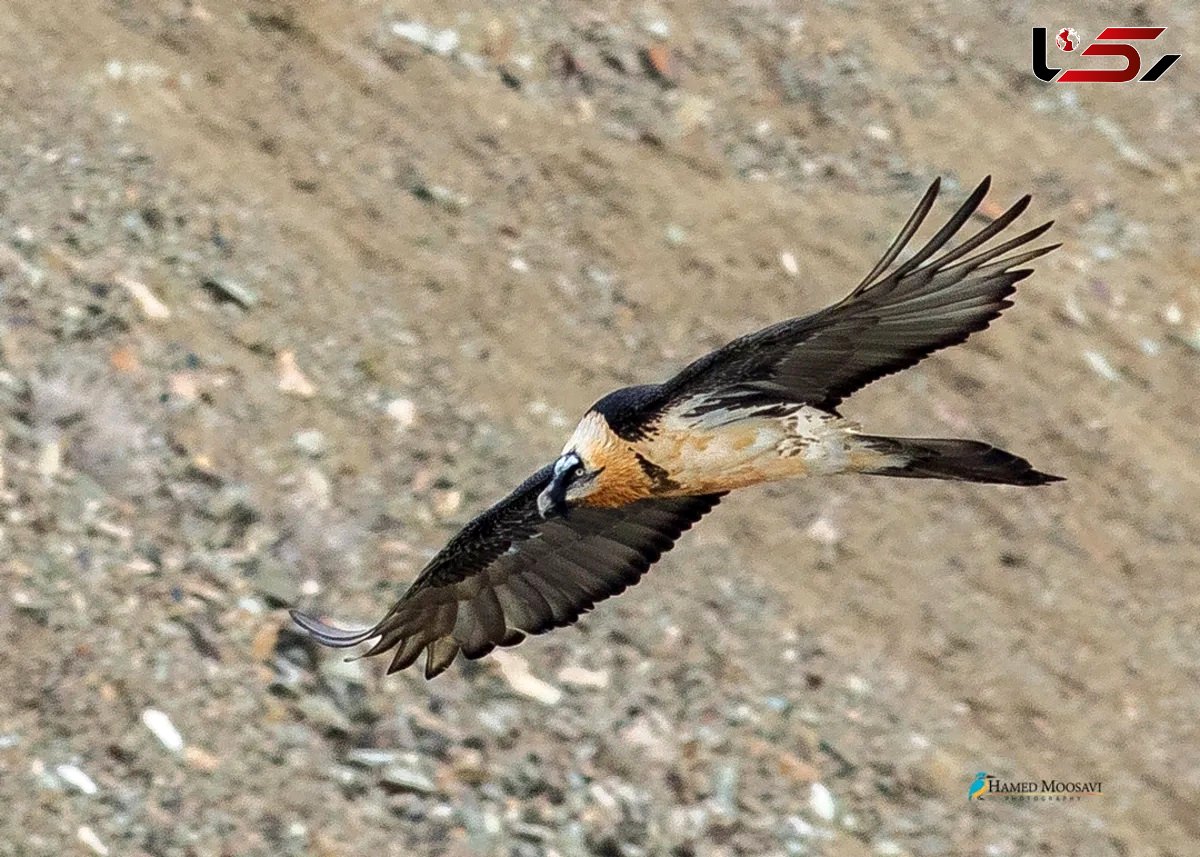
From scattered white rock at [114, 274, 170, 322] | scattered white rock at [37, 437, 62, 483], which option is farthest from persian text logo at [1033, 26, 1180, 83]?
scattered white rock at [37, 437, 62, 483]

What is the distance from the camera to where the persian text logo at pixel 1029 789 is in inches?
380

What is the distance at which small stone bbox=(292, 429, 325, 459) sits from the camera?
362 inches

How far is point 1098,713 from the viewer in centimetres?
1038

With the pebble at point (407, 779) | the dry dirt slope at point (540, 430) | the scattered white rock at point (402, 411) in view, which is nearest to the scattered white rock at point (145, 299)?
the dry dirt slope at point (540, 430)

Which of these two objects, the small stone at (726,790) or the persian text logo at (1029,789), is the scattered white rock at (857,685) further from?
the small stone at (726,790)

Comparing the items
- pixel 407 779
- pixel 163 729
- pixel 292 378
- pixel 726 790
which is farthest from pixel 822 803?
pixel 292 378

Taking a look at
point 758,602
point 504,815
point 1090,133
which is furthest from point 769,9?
point 504,815

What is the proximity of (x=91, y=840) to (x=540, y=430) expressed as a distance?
3516 mm

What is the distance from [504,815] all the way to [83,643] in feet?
6.73

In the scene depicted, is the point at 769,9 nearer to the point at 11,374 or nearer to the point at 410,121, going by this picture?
the point at 410,121

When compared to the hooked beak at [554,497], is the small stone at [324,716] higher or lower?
lower

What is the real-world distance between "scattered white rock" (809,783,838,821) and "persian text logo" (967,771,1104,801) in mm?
899

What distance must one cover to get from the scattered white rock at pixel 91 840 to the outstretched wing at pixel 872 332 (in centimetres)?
359

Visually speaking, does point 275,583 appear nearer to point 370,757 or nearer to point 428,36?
point 370,757
